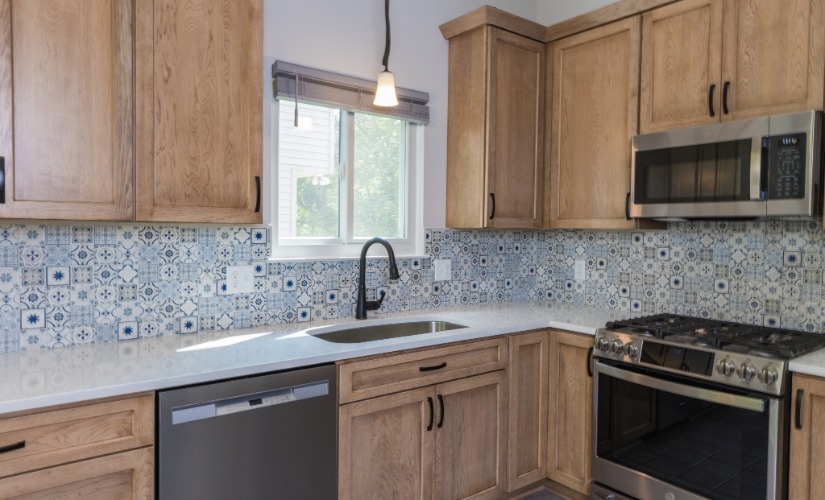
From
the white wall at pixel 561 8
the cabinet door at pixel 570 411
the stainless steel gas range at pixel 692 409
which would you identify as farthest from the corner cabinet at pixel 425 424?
the white wall at pixel 561 8

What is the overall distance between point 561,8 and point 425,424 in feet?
8.55

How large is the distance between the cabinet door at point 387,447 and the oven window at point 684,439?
81cm

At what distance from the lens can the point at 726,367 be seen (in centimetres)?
184

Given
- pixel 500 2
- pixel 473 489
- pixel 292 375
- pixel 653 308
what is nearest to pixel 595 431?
pixel 473 489

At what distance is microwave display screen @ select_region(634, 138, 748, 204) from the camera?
2.08 m

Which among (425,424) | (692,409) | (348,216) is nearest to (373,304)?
(348,216)

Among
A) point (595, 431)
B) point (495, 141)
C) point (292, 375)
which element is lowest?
point (595, 431)

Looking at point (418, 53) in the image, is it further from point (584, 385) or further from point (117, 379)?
point (117, 379)

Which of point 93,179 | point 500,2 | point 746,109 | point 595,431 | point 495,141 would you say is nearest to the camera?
point 93,179

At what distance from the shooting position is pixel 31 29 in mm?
1488

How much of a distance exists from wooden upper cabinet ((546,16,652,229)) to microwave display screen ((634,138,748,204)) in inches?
5.1

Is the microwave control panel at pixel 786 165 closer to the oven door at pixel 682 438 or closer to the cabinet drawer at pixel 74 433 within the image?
the oven door at pixel 682 438

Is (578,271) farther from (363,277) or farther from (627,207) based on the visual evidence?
(363,277)

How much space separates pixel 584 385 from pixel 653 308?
2.27 feet
